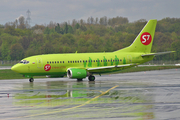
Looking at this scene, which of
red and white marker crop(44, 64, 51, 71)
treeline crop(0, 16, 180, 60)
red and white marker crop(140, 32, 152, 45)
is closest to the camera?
red and white marker crop(44, 64, 51, 71)

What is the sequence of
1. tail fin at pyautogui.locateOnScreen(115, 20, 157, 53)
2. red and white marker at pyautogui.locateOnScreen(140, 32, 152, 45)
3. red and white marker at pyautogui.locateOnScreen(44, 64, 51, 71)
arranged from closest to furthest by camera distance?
red and white marker at pyautogui.locateOnScreen(44, 64, 51, 71), tail fin at pyautogui.locateOnScreen(115, 20, 157, 53), red and white marker at pyautogui.locateOnScreen(140, 32, 152, 45)

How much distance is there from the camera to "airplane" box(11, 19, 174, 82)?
125ft

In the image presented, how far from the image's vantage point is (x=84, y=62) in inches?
1592

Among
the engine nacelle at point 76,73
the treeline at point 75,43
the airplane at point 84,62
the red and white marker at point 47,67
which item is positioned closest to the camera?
the engine nacelle at point 76,73

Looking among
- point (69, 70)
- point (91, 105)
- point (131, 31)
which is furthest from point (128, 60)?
point (131, 31)

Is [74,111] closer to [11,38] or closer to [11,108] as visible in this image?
[11,108]

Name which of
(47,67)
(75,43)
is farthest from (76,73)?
Result: (75,43)

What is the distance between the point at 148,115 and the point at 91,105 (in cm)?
426

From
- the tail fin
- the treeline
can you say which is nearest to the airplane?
the tail fin

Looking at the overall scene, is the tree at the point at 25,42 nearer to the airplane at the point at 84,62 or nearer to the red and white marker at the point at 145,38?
the airplane at the point at 84,62

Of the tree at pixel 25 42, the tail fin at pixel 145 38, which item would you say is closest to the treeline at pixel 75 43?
the tree at pixel 25 42

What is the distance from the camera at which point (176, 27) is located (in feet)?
Result: 585

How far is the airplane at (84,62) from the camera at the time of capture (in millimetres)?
38250

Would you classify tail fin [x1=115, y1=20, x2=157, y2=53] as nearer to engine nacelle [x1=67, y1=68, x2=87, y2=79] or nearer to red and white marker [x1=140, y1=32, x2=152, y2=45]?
red and white marker [x1=140, y1=32, x2=152, y2=45]
